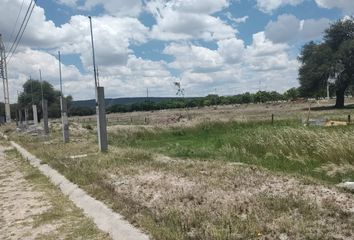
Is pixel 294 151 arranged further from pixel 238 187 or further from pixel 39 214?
pixel 39 214

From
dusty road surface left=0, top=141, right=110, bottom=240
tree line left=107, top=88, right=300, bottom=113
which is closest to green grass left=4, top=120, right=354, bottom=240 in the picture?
dusty road surface left=0, top=141, right=110, bottom=240

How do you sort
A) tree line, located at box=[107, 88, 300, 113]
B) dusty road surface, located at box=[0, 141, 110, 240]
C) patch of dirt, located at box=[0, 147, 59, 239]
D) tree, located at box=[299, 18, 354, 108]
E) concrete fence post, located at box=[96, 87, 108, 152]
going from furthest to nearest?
tree line, located at box=[107, 88, 300, 113] < tree, located at box=[299, 18, 354, 108] < concrete fence post, located at box=[96, 87, 108, 152] < patch of dirt, located at box=[0, 147, 59, 239] < dusty road surface, located at box=[0, 141, 110, 240]

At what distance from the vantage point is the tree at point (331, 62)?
5288 cm

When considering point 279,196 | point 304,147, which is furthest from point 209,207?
point 304,147

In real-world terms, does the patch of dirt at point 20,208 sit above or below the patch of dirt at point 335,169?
below

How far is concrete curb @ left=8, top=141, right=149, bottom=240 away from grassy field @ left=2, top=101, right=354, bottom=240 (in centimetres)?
16

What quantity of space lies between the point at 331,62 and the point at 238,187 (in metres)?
47.7

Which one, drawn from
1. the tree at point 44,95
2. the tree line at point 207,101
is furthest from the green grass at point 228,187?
the tree line at point 207,101

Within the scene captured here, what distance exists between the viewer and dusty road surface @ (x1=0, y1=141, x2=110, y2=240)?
720 centimetres

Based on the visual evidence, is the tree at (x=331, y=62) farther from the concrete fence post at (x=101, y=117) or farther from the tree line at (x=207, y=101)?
the tree line at (x=207, y=101)

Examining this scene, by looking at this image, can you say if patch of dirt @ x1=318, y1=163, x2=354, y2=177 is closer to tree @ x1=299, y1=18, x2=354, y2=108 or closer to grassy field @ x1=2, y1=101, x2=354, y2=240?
grassy field @ x1=2, y1=101, x2=354, y2=240

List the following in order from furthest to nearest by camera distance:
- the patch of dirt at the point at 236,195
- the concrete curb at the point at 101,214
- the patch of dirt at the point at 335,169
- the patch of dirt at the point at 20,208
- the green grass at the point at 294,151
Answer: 1. the green grass at the point at 294,151
2. the patch of dirt at the point at 335,169
3. the patch of dirt at the point at 20,208
4. the concrete curb at the point at 101,214
5. the patch of dirt at the point at 236,195

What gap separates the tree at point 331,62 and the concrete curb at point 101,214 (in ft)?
151

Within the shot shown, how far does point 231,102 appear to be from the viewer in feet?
493
